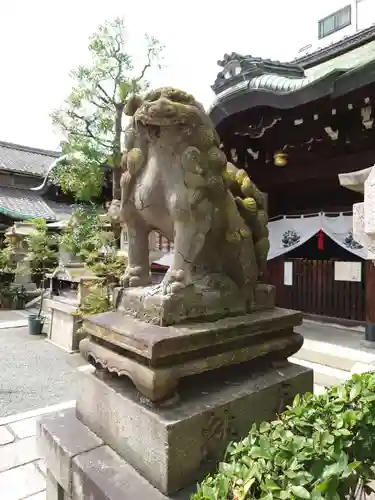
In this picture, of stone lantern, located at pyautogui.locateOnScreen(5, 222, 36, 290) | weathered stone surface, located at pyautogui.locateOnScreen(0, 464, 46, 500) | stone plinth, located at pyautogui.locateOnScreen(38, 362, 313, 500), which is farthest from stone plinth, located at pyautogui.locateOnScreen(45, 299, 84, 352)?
stone lantern, located at pyautogui.locateOnScreen(5, 222, 36, 290)

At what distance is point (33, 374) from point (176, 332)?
16.4ft

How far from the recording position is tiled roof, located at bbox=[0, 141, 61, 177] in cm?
2219

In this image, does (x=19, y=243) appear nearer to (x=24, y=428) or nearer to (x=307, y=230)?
(x=307, y=230)

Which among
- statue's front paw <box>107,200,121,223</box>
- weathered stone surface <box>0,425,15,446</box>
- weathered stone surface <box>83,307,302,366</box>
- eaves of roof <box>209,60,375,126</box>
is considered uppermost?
eaves of roof <box>209,60,375,126</box>

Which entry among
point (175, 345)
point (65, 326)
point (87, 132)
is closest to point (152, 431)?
point (175, 345)

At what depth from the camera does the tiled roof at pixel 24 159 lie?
2219 centimetres

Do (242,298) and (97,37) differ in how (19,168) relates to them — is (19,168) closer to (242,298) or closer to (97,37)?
(97,37)

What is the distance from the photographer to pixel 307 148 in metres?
6.99

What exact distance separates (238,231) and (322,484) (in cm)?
140

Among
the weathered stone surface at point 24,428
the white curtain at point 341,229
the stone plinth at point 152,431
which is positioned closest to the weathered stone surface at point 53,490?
the stone plinth at point 152,431

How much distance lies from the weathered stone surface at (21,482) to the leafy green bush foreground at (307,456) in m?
2.12

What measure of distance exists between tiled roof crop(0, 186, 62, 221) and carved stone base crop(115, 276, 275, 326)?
18.5 meters

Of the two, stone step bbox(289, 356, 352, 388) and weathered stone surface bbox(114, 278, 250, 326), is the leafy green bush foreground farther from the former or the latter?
stone step bbox(289, 356, 352, 388)

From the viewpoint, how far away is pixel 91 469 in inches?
72.2
